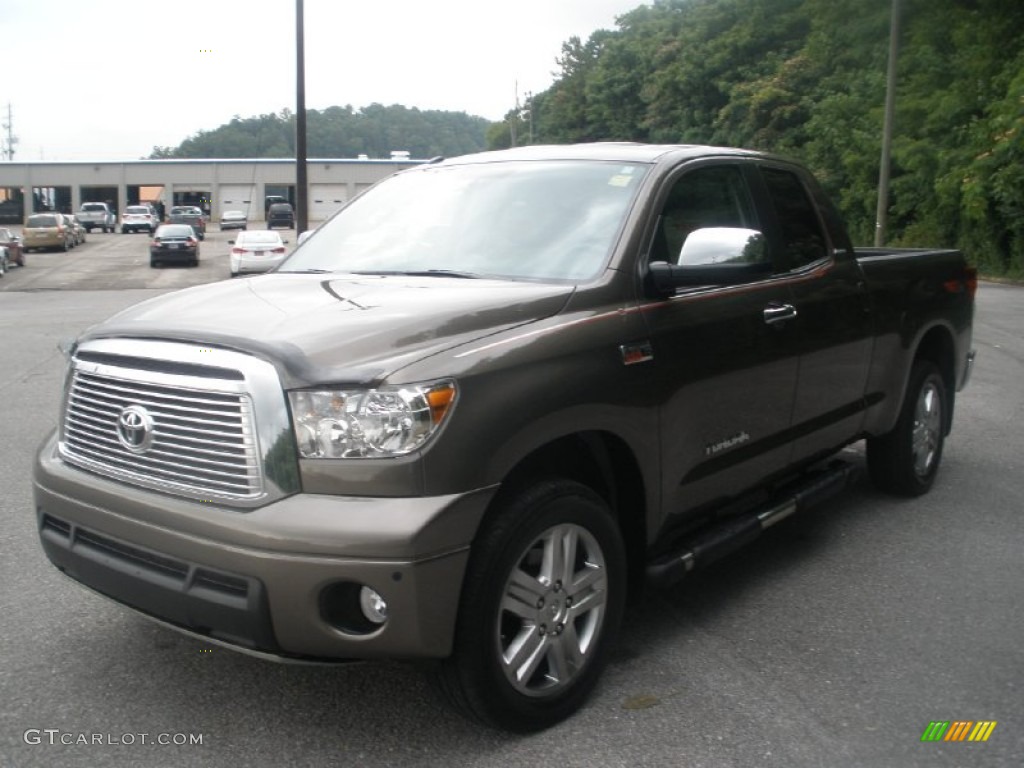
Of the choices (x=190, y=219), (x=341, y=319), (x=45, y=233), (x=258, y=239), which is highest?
(x=341, y=319)

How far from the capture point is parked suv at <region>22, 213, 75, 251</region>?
48000mm

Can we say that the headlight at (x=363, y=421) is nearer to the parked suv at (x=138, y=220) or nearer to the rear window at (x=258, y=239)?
the rear window at (x=258, y=239)

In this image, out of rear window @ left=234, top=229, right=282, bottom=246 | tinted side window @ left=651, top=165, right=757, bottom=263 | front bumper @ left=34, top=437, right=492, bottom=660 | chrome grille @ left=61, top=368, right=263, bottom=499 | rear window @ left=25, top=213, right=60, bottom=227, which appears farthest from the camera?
rear window @ left=25, top=213, right=60, bottom=227

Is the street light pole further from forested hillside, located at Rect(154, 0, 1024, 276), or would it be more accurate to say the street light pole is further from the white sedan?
the white sedan

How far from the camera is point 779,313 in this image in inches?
182

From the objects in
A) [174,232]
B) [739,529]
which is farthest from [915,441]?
[174,232]

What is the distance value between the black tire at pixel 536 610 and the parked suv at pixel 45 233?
4946 cm

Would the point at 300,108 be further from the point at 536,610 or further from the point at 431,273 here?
the point at 536,610

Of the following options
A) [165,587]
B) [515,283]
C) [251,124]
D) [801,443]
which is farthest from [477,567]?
[251,124]

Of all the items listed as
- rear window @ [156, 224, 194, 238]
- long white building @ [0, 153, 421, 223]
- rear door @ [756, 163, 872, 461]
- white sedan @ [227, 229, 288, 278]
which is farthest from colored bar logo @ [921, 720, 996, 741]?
long white building @ [0, 153, 421, 223]

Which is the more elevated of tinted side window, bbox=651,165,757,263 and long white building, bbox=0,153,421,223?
tinted side window, bbox=651,165,757,263

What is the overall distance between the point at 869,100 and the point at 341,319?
3968 centimetres

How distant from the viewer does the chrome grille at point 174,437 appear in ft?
10.2

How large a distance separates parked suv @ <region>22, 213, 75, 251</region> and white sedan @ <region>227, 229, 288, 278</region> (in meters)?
19.8
